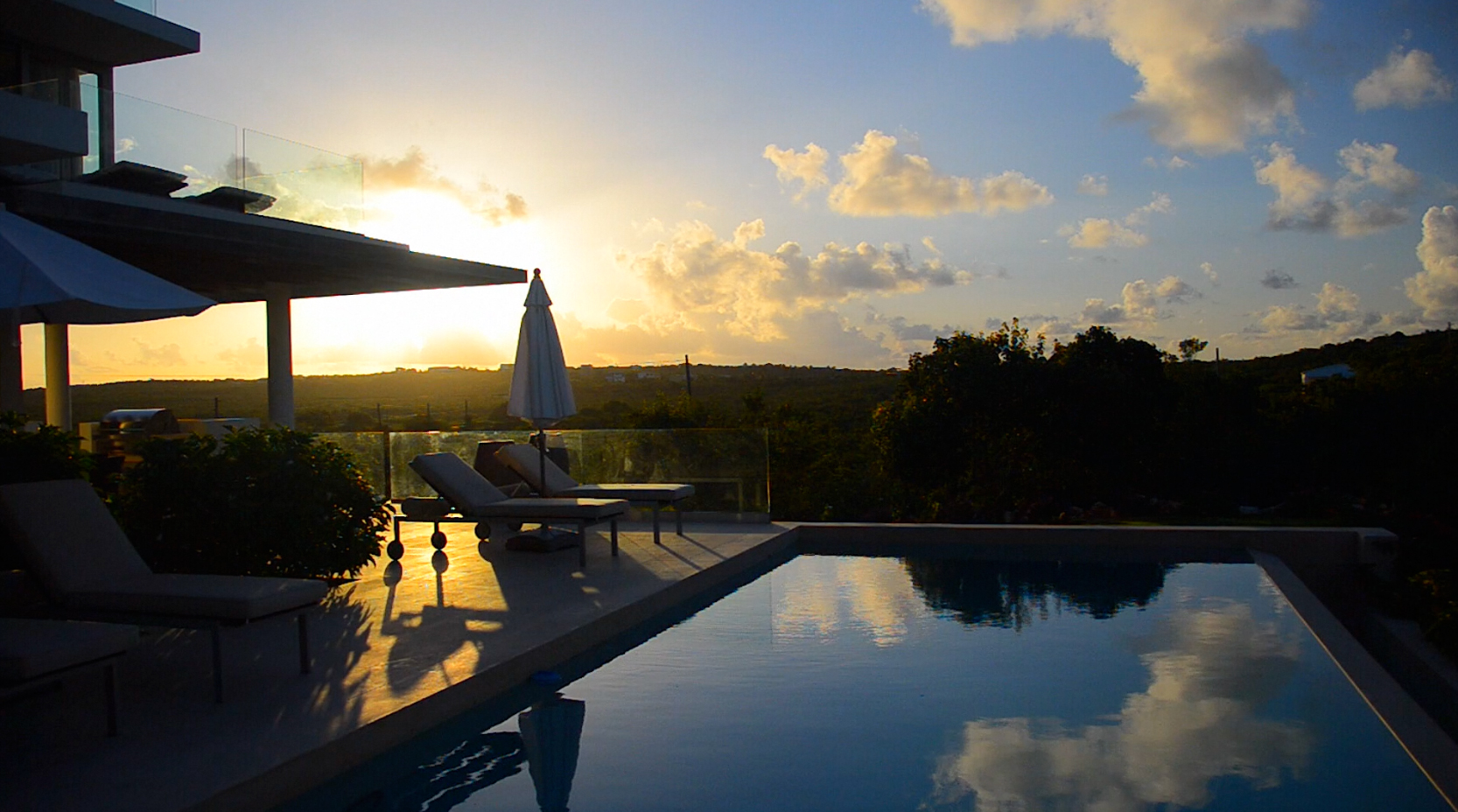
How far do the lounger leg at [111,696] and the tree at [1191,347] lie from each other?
17278 mm

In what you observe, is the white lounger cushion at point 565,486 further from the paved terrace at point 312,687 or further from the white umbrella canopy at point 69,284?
the white umbrella canopy at point 69,284

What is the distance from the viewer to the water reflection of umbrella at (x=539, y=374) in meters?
9.69

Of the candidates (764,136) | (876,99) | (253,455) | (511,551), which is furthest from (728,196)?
(253,455)

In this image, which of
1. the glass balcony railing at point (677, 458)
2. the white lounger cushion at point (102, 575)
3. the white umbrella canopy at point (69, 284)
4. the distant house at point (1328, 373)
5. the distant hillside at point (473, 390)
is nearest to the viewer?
the white umbrella canopy at point (69, 284)

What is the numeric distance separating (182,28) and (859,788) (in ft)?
59.2

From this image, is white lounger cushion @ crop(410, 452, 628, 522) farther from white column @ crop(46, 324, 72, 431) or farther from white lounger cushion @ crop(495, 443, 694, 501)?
white column @ crop(46, 324, 72, 431)

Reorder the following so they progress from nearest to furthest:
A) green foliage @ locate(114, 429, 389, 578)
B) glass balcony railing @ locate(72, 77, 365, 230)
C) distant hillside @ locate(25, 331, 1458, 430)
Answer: green foliage @ locate(114, 429, 389, 578)
glass balcony railing @ locate(72, 77, 365, 230)
distant hillside @ locate(25, 331, 1458, 430)

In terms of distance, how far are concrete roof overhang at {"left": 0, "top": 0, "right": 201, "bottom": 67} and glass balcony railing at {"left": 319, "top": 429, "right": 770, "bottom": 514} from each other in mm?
8621

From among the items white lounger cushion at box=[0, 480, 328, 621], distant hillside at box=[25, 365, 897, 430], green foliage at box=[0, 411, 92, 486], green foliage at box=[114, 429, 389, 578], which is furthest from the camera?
distant hillside at box=[25, 365, 897, 430]

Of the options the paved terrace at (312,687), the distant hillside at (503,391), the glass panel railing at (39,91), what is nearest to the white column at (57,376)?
the glass panel railing at (39,91)

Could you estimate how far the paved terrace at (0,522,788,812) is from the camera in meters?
3.76

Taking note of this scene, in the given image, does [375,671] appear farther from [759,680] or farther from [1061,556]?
[1061,556]

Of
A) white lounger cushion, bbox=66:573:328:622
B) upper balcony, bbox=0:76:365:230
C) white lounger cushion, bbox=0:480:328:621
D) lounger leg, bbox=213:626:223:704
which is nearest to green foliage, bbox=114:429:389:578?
white lounger cushion, bbox=0:480:328:621

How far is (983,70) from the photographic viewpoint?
532 inches
